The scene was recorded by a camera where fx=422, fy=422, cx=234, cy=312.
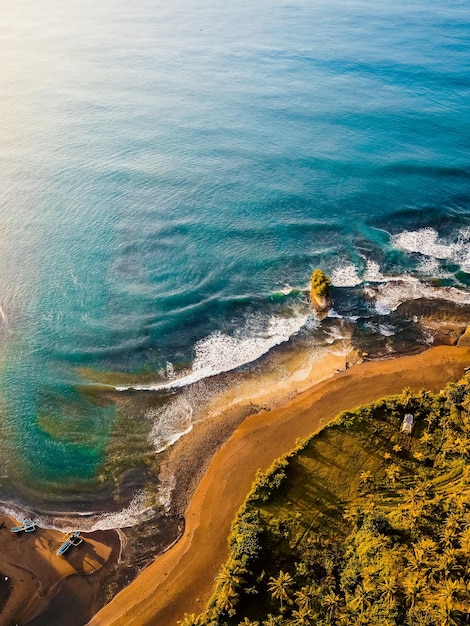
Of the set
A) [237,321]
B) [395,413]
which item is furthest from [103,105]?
[395,413]

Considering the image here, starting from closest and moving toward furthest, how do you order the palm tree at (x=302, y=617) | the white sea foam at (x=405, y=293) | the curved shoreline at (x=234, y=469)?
1. the palm tree at (x=302, y=617)
2. the curved shoreline at (x=234, y=469)
3. the white sea foam at (x=405, y=293)

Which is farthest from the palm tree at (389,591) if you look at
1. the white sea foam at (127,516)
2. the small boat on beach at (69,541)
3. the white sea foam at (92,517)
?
the small boat on beach at (69,541)

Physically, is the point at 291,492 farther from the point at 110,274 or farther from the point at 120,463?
the point at 110,274

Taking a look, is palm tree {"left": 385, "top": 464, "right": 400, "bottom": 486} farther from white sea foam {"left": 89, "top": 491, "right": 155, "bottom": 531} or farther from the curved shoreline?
white sea foam {"left": 89, "top": 491, "right": 155, "bottom": 531}

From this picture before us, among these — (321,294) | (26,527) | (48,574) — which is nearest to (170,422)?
(26,527)

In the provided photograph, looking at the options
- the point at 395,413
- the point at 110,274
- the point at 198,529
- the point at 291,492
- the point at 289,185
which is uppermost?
the point at 289,185

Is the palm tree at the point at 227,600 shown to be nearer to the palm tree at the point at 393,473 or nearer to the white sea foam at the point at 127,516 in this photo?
the white sea foam at the point at 127,516
